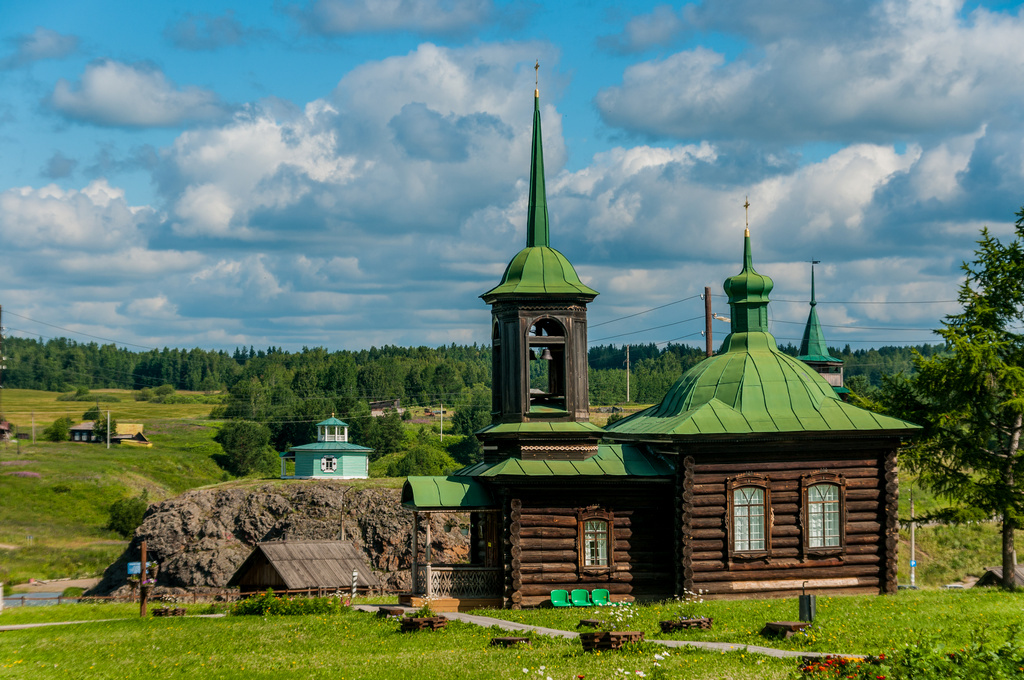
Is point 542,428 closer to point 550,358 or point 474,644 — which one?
point 550,358

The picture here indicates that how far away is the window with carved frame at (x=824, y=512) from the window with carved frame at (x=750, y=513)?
100 cm

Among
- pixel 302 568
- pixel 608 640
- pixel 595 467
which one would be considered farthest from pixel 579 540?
pixel 302 568

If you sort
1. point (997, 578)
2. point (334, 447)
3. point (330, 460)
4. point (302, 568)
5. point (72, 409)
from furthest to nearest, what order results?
point (72, 409)
point (330, 460)
point (334, 447)
point (997, 578)
point (302, 568)

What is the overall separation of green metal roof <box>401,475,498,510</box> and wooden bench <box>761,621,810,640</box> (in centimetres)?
936

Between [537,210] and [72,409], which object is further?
[72,409]

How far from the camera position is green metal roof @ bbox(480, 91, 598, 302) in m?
27.5

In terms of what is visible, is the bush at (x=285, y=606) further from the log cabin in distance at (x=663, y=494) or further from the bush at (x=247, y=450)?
the bush at (x=247, y=450)

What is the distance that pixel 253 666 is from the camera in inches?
714

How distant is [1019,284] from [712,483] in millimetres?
10898

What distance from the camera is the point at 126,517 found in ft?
230

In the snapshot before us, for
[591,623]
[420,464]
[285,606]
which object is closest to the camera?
[591,623]

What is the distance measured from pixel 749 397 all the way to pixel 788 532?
365cm

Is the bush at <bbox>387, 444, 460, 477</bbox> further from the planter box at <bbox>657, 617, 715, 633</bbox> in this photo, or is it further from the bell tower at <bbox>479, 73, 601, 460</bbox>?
the planter box at <bbox>657, 617, 715, 633</bbox>

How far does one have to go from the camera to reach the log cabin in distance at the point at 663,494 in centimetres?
2600
